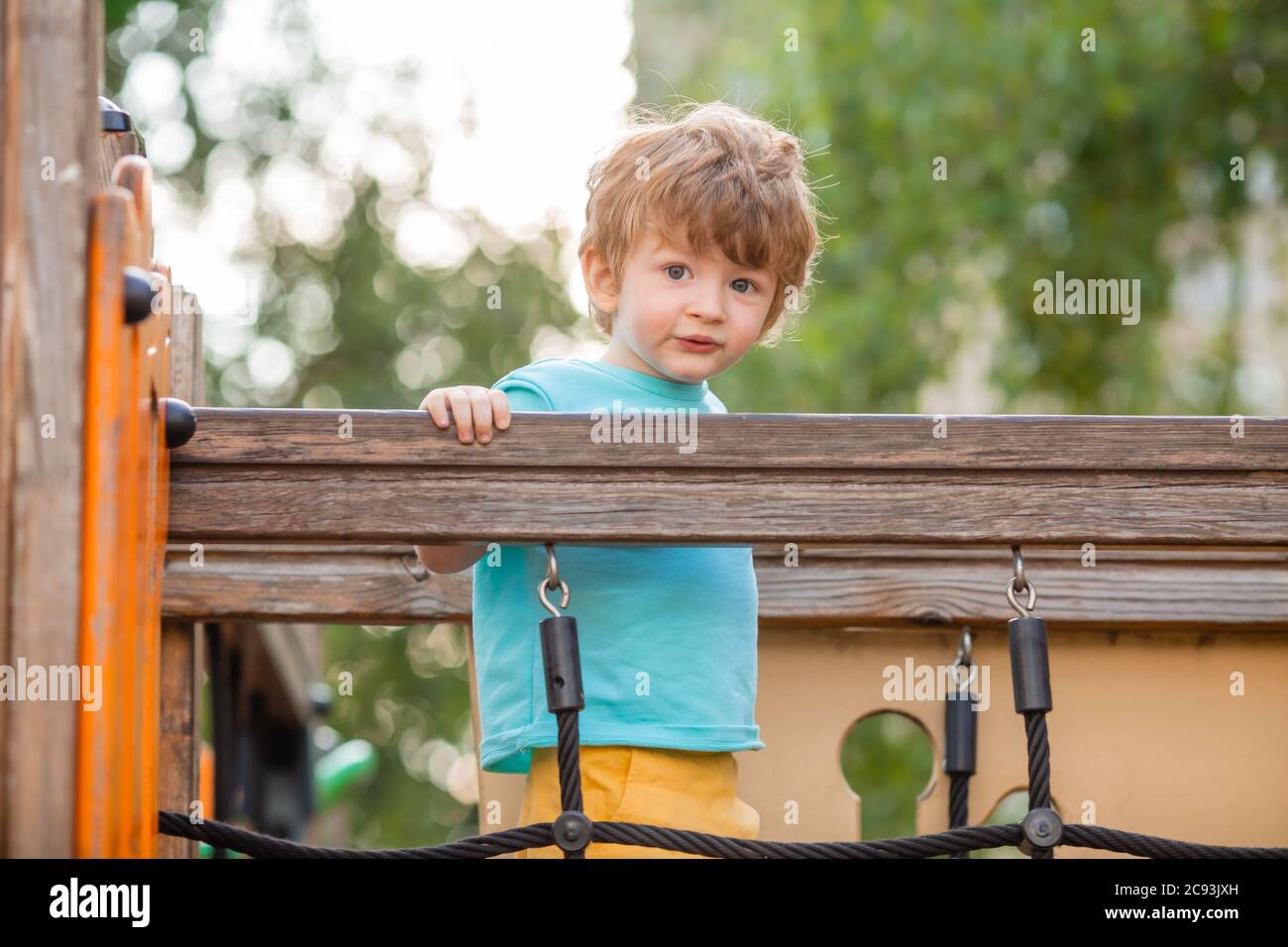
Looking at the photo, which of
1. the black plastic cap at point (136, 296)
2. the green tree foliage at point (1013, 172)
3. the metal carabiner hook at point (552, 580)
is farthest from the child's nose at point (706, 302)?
the green tree foliage at point (1013, 172)

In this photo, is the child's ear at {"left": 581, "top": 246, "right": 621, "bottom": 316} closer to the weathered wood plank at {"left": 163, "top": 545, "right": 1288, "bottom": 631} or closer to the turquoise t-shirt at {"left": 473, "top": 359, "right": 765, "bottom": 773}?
the turquoise t-shirt at {"left": 473, "top": 359, "right": 765, "bottom": 773}

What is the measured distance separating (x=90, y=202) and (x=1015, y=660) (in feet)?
3.18

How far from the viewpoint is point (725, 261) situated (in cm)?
199

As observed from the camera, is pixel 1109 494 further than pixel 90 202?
Yes

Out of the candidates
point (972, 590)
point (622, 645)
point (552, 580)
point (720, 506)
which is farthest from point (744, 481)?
point (972, 590)

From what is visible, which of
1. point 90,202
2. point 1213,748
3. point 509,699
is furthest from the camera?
point 1213,748

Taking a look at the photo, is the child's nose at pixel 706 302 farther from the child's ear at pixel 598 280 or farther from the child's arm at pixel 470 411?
the child's arm at pixel 470 411

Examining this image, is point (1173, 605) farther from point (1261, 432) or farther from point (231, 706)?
point (231, 706)

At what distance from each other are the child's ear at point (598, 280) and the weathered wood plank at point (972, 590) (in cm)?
40

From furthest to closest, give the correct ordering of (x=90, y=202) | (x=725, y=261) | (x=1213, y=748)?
(x=1213, y=748)
(x=725, y=261)
(x=90, y=202)

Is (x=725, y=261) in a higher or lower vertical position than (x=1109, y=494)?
higher

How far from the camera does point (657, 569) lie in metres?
1.87
